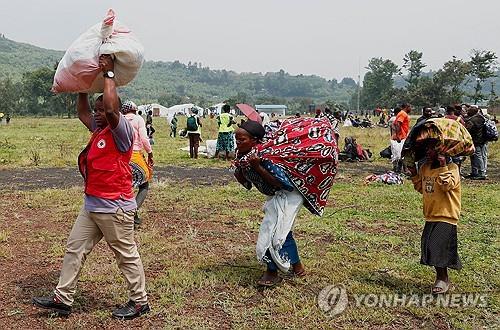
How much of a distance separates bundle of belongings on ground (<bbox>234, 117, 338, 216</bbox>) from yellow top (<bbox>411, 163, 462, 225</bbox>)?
0.84 m

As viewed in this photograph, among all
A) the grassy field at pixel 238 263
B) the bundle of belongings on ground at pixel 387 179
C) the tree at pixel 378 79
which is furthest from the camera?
the tree at pixel 378 79

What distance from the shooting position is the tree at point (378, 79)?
89.1 meters

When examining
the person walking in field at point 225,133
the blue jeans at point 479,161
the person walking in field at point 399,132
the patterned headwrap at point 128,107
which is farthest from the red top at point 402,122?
the patterned headwrap at point 128,107

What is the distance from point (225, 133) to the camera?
15.8m

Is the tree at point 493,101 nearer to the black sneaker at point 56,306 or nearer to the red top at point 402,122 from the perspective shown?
the red top at point 402,122

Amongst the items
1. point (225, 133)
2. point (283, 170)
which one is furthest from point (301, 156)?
point (225, 133)

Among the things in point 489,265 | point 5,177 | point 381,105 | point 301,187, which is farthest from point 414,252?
point 381,105

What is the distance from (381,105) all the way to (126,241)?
78.8 metres

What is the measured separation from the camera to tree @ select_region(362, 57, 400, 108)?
89062mm

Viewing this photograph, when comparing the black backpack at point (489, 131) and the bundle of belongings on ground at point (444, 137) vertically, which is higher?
the bundle of belongings on ground at point (444, 137)

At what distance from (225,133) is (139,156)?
8831 mm

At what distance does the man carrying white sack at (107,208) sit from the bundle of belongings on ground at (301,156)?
3.79 ft

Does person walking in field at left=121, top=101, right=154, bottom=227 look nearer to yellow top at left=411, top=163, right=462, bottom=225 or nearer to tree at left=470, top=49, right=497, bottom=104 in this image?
yellow top at left=411, top=163, right=462, bottom=225

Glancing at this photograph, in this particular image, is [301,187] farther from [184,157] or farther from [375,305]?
[184,157]
